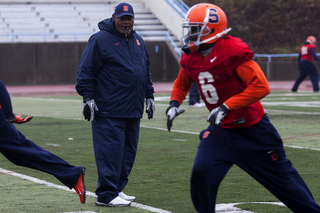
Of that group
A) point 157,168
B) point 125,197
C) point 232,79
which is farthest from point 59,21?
point 232,79

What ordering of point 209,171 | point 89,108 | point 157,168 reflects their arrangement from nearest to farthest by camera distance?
1. point 209,171
2. point 89,108
3. point 157,168

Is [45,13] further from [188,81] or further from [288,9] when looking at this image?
[188,81]

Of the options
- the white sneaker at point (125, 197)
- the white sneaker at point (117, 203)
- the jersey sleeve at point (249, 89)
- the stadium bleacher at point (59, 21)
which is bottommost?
the stadium bleacher at point (59, 21)

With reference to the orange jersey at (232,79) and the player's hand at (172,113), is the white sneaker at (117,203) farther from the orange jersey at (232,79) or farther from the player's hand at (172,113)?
the orange jersey at (232,79)

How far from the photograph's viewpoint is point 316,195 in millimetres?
5695

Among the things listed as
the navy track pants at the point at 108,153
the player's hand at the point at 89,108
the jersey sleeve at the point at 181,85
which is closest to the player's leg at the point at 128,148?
the navy track pants at the point at 108,153

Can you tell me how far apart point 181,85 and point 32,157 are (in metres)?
1.72

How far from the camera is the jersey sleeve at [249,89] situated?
3986 millimetres

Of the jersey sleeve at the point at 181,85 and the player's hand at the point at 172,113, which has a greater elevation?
the jersey sleeve at the point at 181,85

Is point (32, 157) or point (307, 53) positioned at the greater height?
point (32, 157)

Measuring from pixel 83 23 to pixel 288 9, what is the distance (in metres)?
15.5

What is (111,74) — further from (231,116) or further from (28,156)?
(231,116)

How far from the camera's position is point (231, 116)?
412cm

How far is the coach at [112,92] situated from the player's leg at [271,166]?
1602 mm
